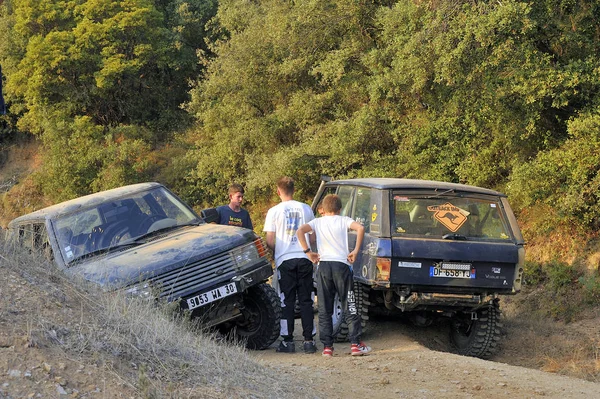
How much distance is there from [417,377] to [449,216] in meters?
2.53

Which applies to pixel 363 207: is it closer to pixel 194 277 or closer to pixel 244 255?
pixel 244 255

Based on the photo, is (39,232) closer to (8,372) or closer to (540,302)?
(8,372)

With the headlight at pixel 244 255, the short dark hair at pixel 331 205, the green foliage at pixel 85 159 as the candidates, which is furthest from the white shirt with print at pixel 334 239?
the green foliage at pixel 85 159

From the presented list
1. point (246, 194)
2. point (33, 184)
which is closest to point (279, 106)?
point (246, 194)

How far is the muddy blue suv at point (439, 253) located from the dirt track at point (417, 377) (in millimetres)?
726

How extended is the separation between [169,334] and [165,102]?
105 feet

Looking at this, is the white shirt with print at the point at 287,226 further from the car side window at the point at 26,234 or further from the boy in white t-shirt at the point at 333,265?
the car side window at the point at 26,234

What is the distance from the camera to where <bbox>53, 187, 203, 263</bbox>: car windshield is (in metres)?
8.55

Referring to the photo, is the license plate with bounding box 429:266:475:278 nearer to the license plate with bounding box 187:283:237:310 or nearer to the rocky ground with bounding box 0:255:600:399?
the rocky ground with bounding box 0:255:600:399

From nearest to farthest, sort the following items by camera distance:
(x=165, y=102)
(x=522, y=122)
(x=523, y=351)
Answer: (x=523, y=351), (x=522, y=122), (x=165, y=102)

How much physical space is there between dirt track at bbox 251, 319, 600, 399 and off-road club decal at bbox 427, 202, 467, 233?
142 cm

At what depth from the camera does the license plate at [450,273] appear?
857 cm

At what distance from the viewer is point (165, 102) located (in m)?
36.6

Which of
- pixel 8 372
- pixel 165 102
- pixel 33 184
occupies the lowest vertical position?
pixel 33 184
